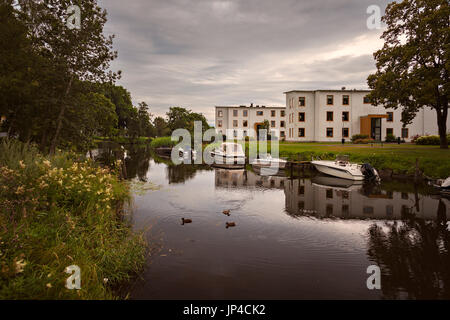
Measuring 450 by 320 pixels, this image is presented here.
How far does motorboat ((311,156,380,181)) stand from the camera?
2311 centimetres

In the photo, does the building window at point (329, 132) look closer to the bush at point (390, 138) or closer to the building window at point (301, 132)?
the building window at point (301, 132)

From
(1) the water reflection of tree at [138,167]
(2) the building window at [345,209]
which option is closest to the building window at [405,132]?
Result: (2) the building window at [345,209]

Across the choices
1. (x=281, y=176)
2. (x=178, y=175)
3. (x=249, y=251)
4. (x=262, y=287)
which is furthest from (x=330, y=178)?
(x=262, y=287)

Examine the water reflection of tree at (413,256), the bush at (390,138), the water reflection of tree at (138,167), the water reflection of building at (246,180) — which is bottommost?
the water reflection of tree at (413,256)

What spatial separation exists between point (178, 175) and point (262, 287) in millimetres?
22233

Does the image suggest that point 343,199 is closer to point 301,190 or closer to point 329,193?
point 329,193

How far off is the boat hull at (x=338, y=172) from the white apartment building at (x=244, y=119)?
51.5 m

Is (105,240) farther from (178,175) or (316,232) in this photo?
(178,175)

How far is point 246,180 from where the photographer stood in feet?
83.5

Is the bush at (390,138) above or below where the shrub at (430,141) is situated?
above

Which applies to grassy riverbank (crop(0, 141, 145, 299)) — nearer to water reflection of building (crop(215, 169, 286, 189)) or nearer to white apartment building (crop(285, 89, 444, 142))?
water reflection of building (crop(215, 169, 286, 189))

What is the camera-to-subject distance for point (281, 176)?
2775 centimetres

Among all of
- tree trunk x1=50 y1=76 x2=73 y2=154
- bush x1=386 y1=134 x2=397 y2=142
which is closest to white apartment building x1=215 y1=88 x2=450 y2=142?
bush x1=386 y1=134 x2=397 y2=142

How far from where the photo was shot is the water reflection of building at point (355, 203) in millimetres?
14602
